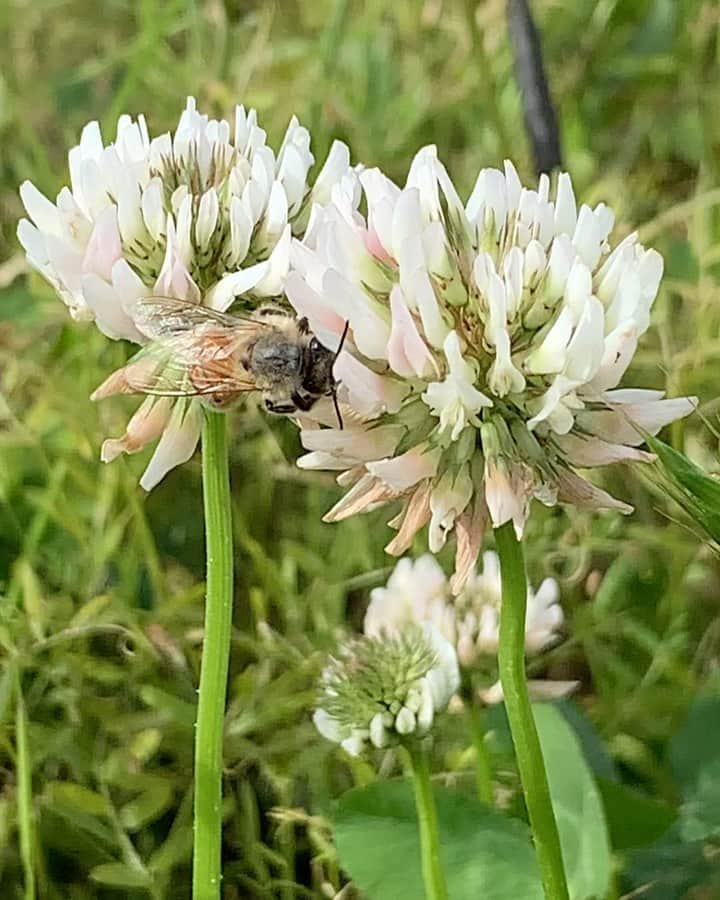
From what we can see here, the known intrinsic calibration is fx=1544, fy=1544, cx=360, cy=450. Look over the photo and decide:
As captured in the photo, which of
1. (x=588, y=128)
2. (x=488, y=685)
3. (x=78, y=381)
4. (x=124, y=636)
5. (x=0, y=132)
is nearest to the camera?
(x=488, y=685)

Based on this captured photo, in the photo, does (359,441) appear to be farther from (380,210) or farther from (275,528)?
(275,528)

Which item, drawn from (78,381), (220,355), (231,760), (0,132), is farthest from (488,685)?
(0,132)

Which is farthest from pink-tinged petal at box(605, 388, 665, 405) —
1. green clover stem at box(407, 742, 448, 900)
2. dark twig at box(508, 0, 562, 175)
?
dark twig at box(508, 0, 562, 175)

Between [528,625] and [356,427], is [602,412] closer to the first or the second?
[356,427]

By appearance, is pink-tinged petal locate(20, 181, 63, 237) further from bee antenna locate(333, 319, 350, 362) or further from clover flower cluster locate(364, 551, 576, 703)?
clover flower cluster locate(364, 551, 576, 703)

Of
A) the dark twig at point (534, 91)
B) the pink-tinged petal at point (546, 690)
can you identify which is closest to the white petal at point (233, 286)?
the pink-tinged petal at point (546, 690)

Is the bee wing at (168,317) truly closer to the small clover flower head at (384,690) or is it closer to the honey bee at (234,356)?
the honey bee at (234,356)
